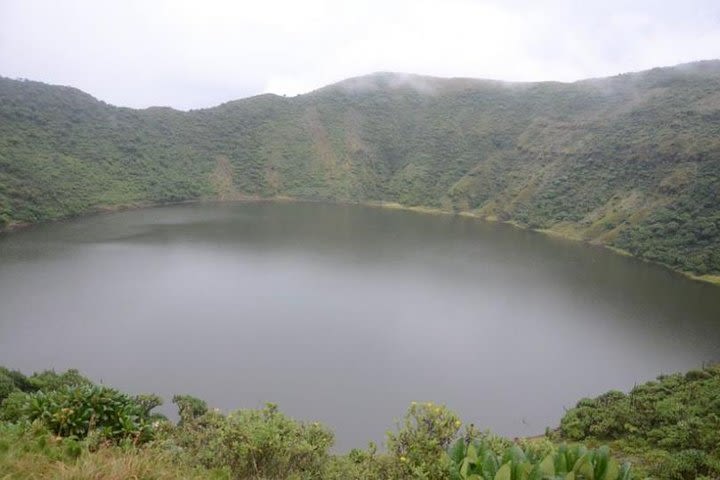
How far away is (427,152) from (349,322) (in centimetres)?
6095

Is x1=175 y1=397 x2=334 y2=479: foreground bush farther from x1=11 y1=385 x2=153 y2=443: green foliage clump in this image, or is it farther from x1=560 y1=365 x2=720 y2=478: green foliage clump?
x1=560 y1=365 x2=720 y2=478: green foliage clump

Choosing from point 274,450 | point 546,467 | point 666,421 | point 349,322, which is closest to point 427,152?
point 349,322

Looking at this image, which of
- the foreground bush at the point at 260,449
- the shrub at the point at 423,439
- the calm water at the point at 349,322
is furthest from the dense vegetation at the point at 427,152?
the foreground bush at the point at 260,449

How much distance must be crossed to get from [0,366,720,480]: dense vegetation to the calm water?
6.85 meters

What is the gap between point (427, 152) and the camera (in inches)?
3228

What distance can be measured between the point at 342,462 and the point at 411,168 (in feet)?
237

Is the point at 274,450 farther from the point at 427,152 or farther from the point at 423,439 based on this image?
the point at 427,152

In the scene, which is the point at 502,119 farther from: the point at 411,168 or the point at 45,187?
the point at 45,187

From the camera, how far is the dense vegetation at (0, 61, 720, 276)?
5019 centimetres

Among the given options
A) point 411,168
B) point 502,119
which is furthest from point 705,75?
point 411,168

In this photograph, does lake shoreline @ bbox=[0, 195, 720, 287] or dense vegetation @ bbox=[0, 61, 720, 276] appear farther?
dense vegetation @ bbox=[0, 61, 720, 276]

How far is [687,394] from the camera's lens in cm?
1538

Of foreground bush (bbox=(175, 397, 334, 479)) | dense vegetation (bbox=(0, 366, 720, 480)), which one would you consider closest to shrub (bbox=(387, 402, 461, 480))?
dense vegetation (bbox=(0, 366, 720, 480))

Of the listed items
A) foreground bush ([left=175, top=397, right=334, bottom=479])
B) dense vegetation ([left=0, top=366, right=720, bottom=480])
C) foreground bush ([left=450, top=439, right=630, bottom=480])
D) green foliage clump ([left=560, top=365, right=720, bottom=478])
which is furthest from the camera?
green foliage clump ([left=560, top=365, right=720, bottom=478])
